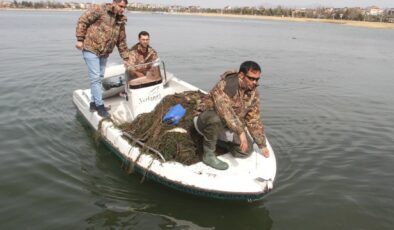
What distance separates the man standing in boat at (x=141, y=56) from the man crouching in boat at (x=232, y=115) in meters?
2.05

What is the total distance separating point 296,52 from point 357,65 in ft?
18.8

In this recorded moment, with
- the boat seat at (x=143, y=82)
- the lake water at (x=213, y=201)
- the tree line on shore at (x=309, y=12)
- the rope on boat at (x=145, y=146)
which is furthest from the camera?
the tree line on shore at (x=309, y=12)

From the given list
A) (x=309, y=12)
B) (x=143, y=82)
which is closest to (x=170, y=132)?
(x=143, y=82)

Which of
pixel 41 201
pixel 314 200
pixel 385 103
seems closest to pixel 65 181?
pixel 41 201

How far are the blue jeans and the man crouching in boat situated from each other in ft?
8.19

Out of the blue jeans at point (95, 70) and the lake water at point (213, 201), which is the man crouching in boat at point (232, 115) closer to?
the lake water at point (213, 201)

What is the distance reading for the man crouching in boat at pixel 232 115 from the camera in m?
5.00

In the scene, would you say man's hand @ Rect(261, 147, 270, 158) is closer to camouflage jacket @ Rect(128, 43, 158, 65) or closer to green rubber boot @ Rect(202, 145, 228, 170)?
green rubber boot @ Rect(202, 145, 228, 170)

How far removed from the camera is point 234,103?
5211 millimetres

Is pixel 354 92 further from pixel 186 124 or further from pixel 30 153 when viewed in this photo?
pixel 30 153

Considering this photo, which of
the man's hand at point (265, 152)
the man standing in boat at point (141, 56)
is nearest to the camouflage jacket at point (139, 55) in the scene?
the man standing in boat at point (141, 56)

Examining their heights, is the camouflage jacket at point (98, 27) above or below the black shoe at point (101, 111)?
above

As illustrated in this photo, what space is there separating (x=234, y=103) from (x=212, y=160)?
86 centimetres

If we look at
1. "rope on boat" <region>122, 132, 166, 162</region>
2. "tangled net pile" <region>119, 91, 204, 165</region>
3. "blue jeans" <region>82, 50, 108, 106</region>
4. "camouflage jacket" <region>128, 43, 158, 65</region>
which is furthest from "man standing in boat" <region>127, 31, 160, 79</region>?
"rope on boat" <region>122, 132, 166, 162</region>
